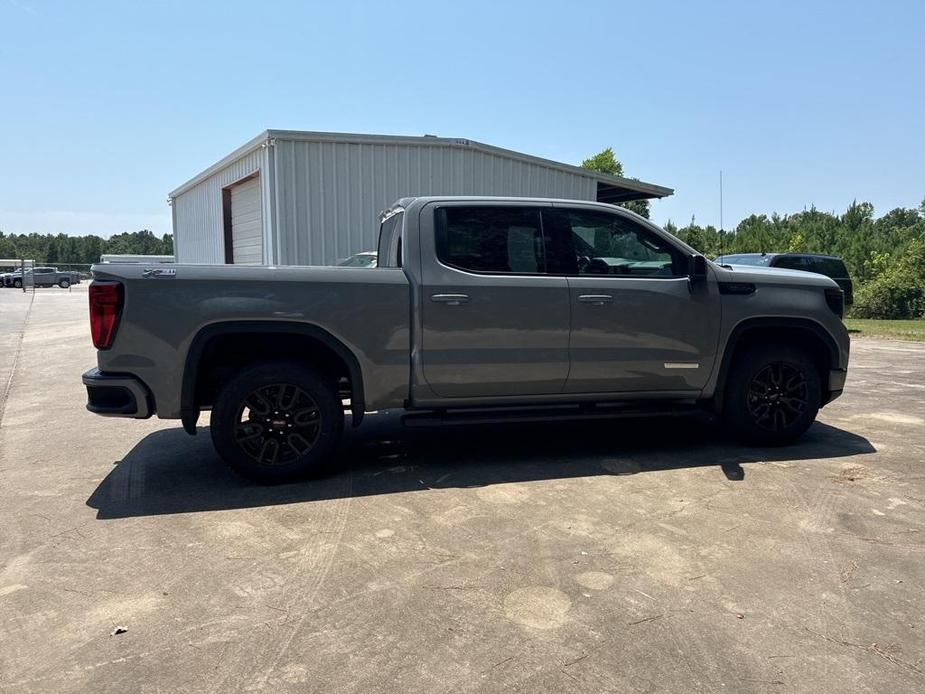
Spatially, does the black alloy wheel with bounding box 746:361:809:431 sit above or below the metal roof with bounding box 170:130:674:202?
below

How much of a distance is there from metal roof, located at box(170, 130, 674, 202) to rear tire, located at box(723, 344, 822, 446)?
8774 mm

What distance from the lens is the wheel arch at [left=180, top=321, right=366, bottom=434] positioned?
4523mm

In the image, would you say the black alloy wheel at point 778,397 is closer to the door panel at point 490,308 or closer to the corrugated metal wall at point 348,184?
the door panel at point 490,308

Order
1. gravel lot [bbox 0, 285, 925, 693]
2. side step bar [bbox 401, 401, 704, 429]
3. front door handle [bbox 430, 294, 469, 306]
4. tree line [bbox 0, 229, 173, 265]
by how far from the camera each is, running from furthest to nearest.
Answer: tree line [bbox 0, 229, 173, 265] → side step bar [bbox 401, 401, 704, 429] → front door handle [bbox 430, 294, 469, 306] → gravel lot [bbox 0, 285, 925, 693]

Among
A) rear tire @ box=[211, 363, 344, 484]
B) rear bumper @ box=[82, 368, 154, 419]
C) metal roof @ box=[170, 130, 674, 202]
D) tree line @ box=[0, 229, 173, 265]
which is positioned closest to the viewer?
rear bumper @ box=[82, 368, 154, 419]

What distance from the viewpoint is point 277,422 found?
475 cm

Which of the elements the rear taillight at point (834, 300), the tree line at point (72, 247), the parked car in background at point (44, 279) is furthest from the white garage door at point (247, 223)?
the tree line at point (72, 247)

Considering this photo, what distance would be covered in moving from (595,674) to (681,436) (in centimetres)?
396

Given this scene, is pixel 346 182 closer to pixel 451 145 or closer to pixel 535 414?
pixel 451 145

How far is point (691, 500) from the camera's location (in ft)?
14.7

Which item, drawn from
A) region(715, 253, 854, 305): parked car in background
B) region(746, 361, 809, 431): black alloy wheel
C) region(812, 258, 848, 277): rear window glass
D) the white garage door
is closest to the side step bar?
region(746, 361, 809, 431): black alloy wheel

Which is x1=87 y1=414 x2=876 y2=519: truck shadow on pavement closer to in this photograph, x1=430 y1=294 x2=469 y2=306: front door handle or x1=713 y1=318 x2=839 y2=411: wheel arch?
x1=713 y1=318 x2=839 y2=411: wheel arch

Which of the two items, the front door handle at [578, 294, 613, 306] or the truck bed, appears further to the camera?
the front door handle at [578, 294, 613, 306]

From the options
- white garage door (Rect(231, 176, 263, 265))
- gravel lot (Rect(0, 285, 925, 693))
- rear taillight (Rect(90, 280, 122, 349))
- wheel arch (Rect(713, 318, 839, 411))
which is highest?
white garage door (Rect(231, 176, 263, 265))
